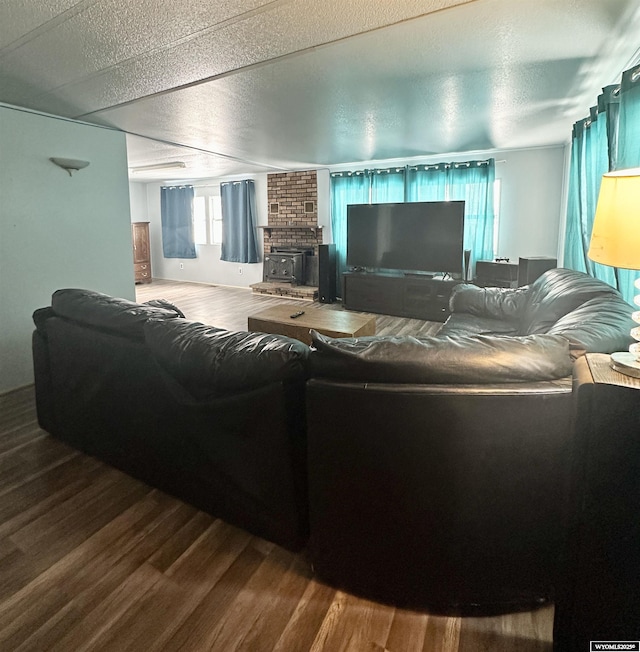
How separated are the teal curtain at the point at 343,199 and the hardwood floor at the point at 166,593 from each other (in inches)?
206

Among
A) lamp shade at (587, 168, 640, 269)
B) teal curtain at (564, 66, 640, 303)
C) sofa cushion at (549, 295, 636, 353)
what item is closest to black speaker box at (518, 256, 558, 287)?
teal curtain at (564, 66, 640, 303)

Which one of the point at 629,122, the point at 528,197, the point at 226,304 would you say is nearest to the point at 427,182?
the point at 528,197

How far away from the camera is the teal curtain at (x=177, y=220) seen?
27.9ft

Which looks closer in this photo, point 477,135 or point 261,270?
point 477,135

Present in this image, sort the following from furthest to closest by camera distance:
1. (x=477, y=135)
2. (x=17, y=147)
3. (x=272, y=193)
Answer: (x=272, y=193) < (x=477, y=135) < (x=17, y=147)

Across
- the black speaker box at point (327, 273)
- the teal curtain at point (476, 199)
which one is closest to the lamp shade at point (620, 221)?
the teal curtain at point (476, 199)

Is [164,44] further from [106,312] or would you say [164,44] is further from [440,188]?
[440,188]

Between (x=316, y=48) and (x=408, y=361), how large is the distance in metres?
1.92

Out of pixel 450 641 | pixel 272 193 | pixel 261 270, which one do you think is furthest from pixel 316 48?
pixel 261 270

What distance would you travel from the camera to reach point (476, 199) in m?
5.59

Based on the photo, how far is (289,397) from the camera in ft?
4.65

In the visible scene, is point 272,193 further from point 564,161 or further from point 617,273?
point 617,273

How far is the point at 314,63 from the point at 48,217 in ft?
8.12

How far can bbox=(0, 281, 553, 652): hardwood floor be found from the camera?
1.27 m
